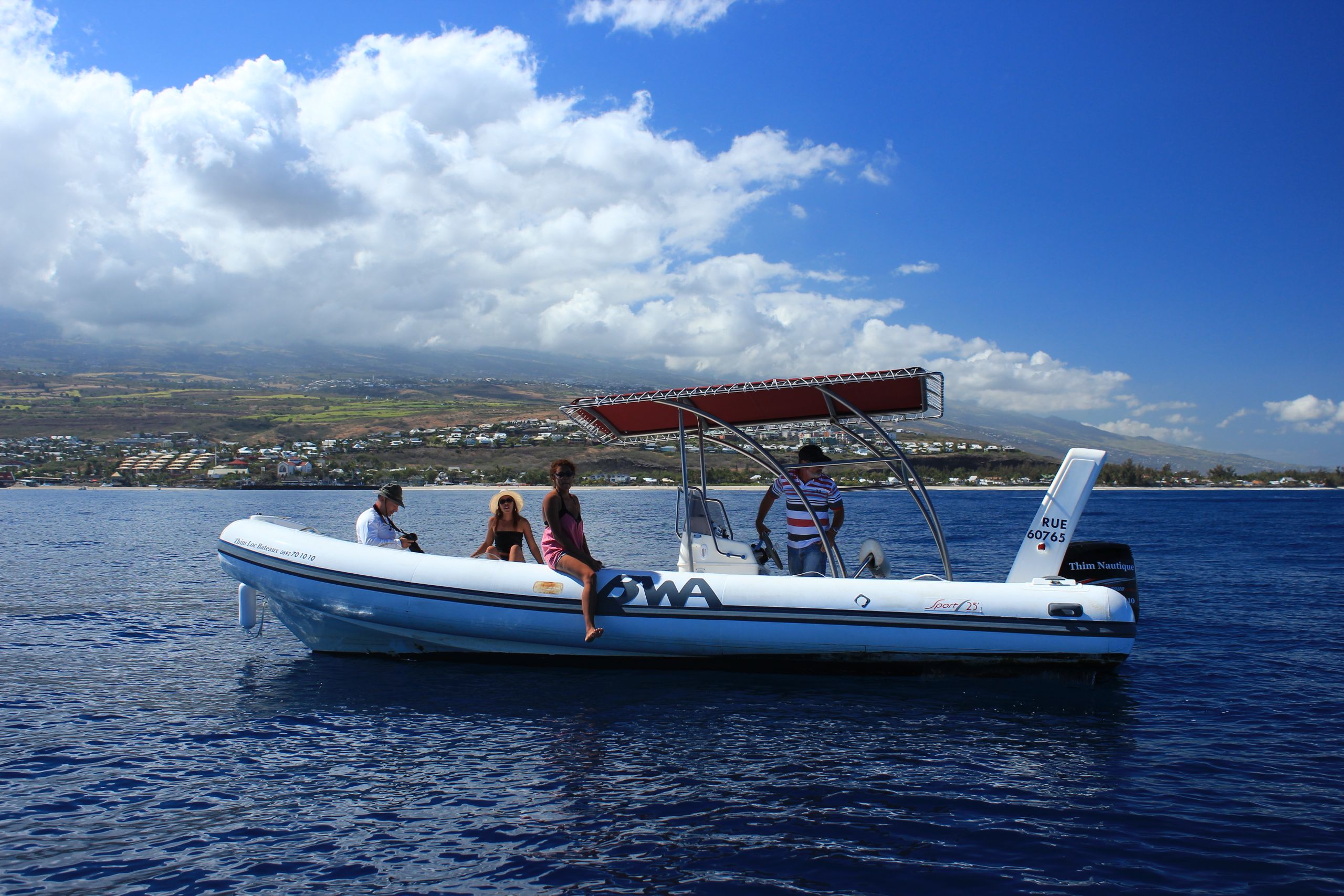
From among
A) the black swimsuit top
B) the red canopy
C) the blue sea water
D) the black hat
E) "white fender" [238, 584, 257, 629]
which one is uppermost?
the red canopy

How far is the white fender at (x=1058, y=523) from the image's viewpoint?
896cm

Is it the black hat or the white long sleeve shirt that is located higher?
the black hat

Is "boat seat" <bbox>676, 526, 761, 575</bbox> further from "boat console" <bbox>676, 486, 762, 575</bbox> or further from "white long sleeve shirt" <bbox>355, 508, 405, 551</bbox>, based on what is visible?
"white long sleeve shirt" <bbox>355, 508, 405, 551</bbox>

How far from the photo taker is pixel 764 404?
991 cm

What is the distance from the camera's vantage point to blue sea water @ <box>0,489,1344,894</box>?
16.3ft

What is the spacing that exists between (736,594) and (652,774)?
2.56 m

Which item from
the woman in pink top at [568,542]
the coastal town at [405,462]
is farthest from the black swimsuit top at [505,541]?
the coastal town at [405,462]

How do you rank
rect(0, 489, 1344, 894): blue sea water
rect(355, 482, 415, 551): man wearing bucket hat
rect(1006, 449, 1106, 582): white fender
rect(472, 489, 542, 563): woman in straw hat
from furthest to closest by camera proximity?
rect(355, 482, 415, 551): man wearing bucket hat
rect(472, 489, 542, 563): woman in straw hat
rect(1006, 449, 1106, 582): white fender
rect(0, 489, 1344, 894): blue sea water

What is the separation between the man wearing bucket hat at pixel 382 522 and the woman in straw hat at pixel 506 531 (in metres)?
1.14

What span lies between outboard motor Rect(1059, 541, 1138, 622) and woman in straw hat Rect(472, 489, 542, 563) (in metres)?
6.03

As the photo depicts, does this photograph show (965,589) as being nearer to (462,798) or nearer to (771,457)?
(771,457)

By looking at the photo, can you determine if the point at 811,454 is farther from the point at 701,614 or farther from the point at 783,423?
the point at 701,614

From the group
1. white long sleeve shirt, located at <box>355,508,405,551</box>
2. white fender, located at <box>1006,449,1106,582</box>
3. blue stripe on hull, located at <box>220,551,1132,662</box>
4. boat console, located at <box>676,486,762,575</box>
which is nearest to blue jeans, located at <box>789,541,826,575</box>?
boat console, located at <box>676,486,762,575</box>

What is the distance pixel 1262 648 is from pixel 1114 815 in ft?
25.2
